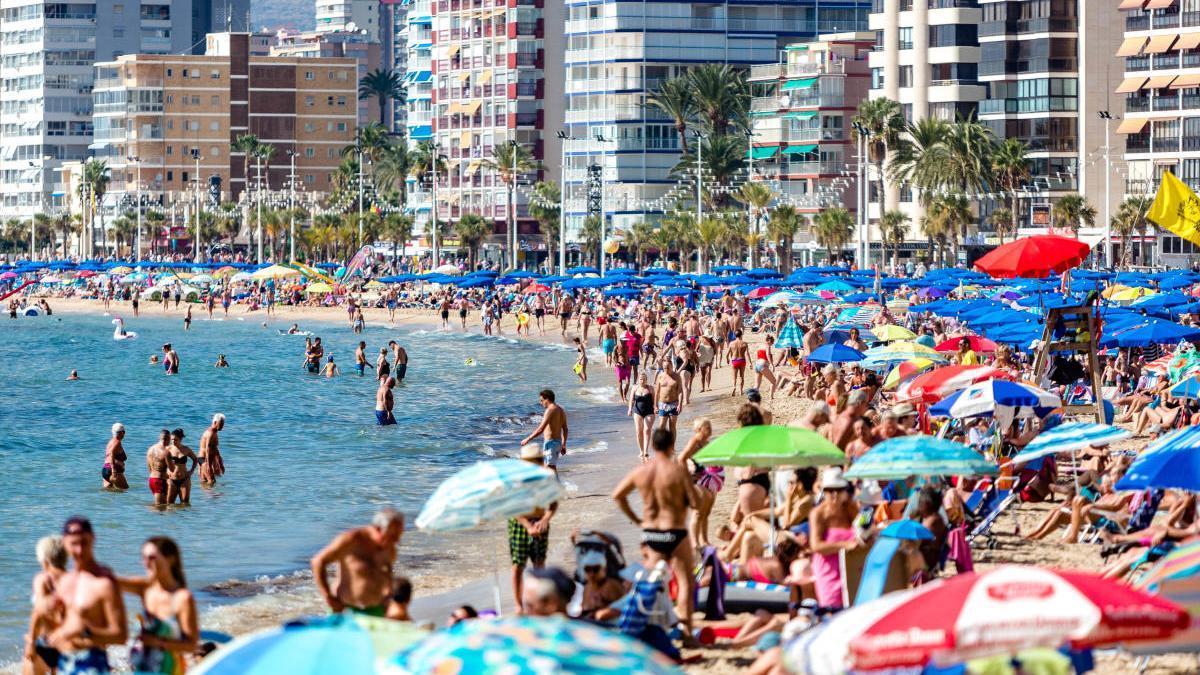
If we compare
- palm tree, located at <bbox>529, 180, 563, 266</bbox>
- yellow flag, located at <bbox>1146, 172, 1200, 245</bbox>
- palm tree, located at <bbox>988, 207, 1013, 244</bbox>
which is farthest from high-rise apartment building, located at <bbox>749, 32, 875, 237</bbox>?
yellow flag, located at <bbox>1146, 172, 1200, 245</bbox>

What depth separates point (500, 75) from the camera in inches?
4626

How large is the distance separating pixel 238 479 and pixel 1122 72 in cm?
6427

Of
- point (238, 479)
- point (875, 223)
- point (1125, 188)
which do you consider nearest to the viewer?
point (238, 479)

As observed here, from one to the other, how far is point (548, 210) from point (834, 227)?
83.5 feet

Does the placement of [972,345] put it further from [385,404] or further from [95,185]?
[95,185]

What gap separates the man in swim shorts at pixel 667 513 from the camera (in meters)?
12.8

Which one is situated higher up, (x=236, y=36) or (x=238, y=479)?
(x=236, y=36)

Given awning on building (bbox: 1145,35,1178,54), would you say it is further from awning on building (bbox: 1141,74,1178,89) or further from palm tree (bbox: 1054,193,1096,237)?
palm tree (bbox: 1054,193,1096,237)

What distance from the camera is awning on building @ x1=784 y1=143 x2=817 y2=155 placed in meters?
95.7

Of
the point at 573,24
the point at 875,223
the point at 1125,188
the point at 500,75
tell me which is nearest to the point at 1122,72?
the point at 1125,188

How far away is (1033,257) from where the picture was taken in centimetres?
2236

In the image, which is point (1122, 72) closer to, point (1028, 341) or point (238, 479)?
point (1028, 341)

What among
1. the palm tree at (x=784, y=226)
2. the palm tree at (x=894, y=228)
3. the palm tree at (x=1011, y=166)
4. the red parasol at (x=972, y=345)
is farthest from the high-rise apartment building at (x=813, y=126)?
the red parasol at (x=972, y=345)

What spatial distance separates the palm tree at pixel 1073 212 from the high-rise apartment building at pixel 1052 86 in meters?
2.16
